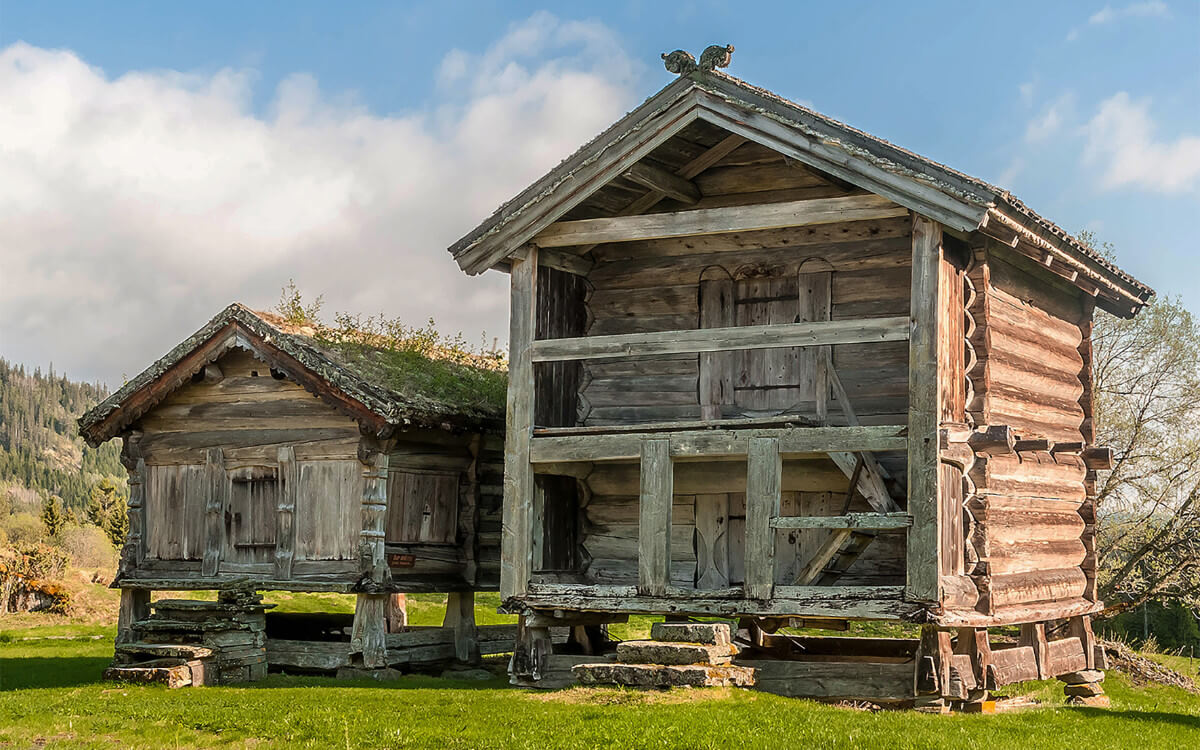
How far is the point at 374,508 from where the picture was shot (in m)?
Result: 20.1

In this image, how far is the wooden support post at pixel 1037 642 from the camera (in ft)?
61.5

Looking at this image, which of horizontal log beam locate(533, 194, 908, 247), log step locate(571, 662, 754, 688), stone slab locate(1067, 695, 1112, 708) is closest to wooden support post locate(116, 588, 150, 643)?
horizontal log beam locate(533, 194, 908, 247)

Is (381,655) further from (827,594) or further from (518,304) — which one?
(827,594)

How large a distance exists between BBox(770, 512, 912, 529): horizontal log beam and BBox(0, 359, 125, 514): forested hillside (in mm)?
127452

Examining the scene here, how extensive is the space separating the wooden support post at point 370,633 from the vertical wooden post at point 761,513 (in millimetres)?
6603

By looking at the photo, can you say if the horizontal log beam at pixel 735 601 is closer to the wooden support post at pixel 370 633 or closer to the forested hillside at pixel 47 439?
the wooden support post at pixel 370 633

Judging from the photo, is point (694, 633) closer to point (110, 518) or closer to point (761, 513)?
point (761, 513)

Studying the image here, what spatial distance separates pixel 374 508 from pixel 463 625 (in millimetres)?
3249

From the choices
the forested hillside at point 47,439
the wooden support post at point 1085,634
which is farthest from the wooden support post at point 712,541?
the forested hillside at point 47,439

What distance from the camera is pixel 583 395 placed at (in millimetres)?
19969

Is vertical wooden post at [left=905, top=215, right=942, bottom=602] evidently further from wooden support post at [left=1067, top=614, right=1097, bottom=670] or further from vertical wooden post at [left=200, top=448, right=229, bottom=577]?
vertical wooden post at [left=200, top=448, right=229, bottom=577]

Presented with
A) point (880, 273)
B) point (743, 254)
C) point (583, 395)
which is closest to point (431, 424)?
point (583, 395)

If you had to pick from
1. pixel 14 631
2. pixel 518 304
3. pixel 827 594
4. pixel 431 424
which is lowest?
pixel 14 631

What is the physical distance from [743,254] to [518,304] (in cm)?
346
